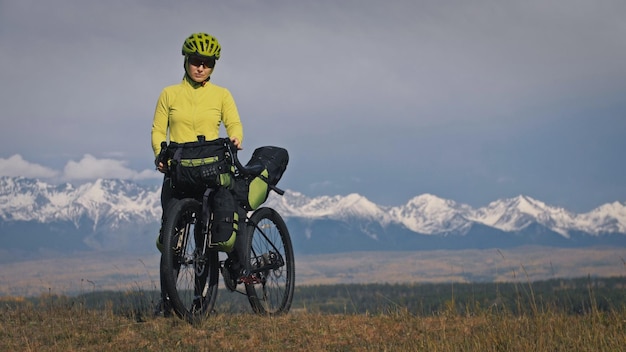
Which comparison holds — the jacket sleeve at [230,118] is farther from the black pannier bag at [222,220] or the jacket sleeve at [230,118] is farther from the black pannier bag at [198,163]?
the black pannier bag at [222,220]

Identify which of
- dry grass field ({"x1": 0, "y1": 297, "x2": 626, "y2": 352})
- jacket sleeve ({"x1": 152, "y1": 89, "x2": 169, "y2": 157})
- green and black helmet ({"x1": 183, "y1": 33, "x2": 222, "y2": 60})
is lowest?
dry grass field ({"x1": 0, "y1": 297, "x2": 626, "y2": 352})

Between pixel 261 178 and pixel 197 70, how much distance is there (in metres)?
2.10

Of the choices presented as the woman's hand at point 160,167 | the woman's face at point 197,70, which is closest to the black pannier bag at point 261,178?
the woman's hand at point 160,167

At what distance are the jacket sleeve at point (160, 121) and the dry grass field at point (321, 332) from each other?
2624mm

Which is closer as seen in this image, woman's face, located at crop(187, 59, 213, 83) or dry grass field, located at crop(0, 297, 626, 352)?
dry grass field, located at crop(0, 297, 626, 352)

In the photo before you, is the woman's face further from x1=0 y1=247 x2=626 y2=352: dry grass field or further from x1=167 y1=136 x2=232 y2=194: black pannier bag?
x1=0 y1=247 x2=626 y2=352: dry grass field

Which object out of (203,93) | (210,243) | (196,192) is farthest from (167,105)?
(210,243)

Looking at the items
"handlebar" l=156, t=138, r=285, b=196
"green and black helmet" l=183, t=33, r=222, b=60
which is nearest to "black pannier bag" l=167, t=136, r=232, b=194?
"handlebar" l=156, t=138, r=285, b=196

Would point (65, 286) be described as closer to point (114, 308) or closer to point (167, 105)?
point (114, 308)

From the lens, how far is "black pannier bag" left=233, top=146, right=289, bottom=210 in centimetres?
1160

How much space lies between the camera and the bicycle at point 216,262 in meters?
10.1

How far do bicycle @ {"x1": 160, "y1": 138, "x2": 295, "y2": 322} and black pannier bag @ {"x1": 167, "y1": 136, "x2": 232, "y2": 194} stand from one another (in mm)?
217

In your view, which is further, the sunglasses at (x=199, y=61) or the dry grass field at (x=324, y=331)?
the sunglasses at (x=199, y=61)

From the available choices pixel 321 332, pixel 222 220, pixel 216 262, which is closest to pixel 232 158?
pixel 222 220
